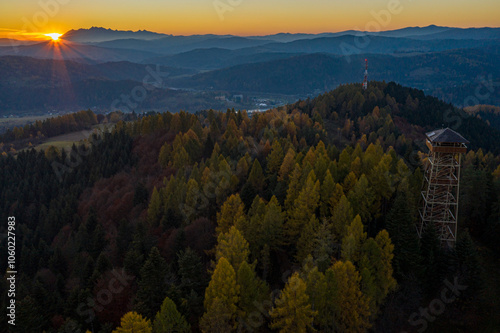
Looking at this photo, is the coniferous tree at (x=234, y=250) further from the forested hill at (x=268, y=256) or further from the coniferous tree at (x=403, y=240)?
the coniferous tree at (x=403, y=240)

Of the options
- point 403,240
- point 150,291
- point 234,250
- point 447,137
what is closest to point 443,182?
point 447,137

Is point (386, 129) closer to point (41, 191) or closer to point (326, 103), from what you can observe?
point (326, 103)

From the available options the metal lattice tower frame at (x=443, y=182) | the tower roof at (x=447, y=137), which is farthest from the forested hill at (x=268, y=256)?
the tower roof at (x=447, y=137)

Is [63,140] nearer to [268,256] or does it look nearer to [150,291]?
[150,291]

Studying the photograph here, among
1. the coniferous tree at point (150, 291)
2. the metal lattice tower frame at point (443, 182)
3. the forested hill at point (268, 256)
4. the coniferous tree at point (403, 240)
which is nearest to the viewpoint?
the forested hill at point (268, 256)

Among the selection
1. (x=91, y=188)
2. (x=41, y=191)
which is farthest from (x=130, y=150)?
(x=41, y=191)

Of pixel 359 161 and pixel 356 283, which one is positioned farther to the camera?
pixel 359 161

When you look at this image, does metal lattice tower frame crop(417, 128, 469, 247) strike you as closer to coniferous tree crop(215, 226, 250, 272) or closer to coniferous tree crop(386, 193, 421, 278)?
coniferous tree crop(386, 193, 421, 278)

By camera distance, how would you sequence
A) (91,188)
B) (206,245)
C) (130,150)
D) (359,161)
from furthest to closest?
(130,150)
(91,188)
(359,161)
(206,245)
